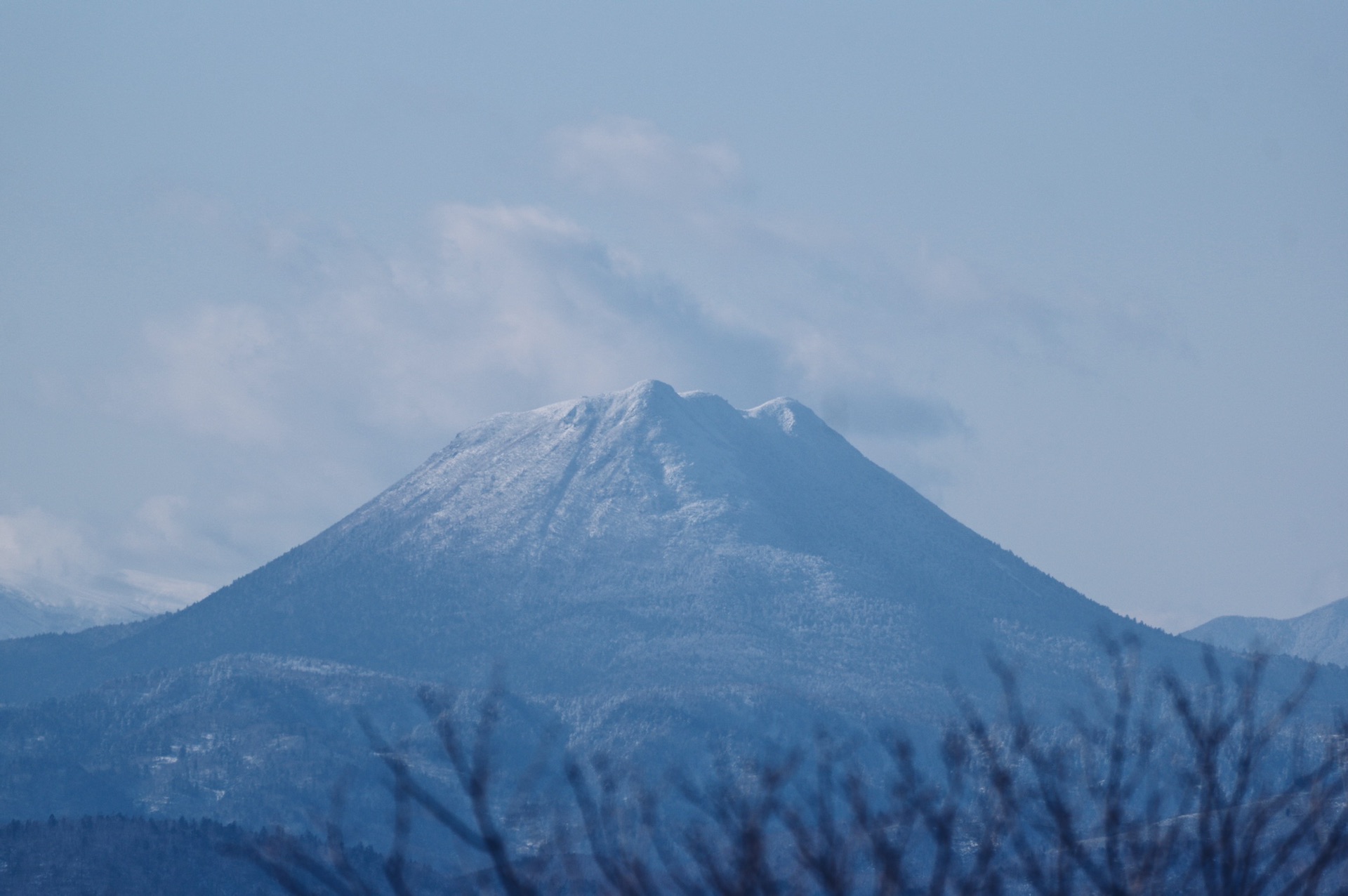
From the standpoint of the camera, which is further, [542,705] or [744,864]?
[542,705]

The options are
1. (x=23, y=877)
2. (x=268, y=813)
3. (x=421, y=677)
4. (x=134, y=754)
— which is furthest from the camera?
(x=421, y=677)

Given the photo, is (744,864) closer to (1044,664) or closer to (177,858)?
(177,858)

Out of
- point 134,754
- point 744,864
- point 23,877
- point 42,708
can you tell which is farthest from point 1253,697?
point 42,708

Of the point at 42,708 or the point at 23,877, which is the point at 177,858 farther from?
the point at 42,708

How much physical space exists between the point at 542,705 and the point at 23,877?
74771 millimetres

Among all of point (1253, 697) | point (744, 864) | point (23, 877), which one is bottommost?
point (744, 864)

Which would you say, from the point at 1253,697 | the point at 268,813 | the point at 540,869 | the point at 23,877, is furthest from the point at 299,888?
the point at 268,813

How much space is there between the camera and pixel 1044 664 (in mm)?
197000

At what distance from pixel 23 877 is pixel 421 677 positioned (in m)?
83.5

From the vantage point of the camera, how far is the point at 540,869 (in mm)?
14445

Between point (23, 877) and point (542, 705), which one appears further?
point (542, 705)

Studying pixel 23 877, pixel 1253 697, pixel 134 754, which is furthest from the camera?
pixel 134 754

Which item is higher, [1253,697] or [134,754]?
[134,754]

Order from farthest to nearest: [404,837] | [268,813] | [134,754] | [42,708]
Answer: [42,708]
[134,754]
[268,813]
[404,837]
